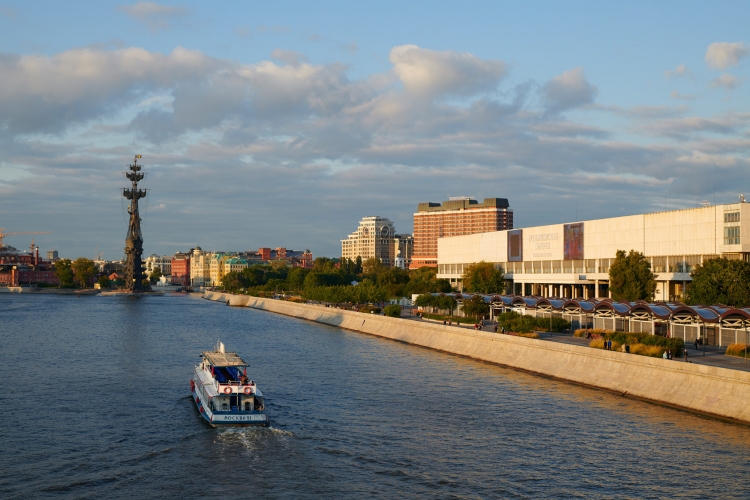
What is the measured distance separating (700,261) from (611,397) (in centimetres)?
5902

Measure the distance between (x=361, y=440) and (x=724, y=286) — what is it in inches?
2202

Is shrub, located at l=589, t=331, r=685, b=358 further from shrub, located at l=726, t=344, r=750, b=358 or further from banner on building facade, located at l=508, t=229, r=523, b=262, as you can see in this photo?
banner on building facade, located at l=508, t=229, r=523, b=262

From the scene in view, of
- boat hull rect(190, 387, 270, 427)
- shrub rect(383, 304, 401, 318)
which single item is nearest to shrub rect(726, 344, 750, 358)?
boat hull rect(190, 387, 270, 427)

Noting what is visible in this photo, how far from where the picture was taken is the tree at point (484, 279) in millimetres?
148875

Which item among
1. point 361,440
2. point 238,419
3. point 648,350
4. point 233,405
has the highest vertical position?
point 648,350

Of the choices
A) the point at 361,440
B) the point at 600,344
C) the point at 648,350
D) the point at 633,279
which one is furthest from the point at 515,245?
the point at 361,440

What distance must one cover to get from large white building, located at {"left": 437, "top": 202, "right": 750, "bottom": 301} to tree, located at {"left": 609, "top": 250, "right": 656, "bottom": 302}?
31.7 feet

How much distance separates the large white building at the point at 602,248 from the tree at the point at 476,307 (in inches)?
1084

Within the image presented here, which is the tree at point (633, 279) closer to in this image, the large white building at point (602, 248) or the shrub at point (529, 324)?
the large white building at point (602, 248)

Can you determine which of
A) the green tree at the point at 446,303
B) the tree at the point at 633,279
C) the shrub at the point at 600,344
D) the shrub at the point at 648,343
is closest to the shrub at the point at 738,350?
the shrub at the point at 648,343

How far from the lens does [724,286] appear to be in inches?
3285

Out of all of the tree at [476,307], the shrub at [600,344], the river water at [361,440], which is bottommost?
the river water at [361,440]

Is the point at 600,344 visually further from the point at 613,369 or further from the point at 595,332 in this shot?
the point at 595,332

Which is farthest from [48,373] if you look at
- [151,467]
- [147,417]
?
[151,467]
